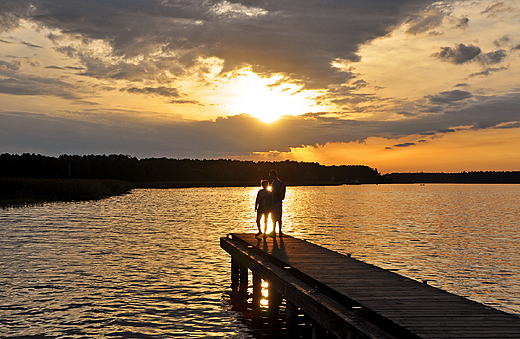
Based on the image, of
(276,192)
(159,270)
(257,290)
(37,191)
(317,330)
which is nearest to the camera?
(317,330)

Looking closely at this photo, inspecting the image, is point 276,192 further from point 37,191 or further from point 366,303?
point 37,191

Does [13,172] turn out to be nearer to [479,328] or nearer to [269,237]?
[269,237]

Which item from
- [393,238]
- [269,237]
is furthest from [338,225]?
[269,237]

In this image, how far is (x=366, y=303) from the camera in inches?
A: 360

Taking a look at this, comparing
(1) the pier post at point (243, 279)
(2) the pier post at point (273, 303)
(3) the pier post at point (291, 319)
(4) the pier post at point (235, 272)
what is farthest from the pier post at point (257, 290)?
(3) the pier post at point (291, 319)

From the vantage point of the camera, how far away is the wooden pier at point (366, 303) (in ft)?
25.8

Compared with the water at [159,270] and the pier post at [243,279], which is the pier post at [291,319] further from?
the pier post at [243,279]

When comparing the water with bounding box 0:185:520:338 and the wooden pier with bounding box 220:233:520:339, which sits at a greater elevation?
the wooden pier with bounding box 220:233:520:339

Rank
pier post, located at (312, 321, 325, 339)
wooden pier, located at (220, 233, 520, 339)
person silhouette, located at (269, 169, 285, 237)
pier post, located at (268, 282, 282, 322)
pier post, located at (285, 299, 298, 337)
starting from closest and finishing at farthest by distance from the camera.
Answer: wooden pier, located at (220, 233, 520, 339) < pier post, located at (312, 321, 325, 339) < pier post, located at (285, 299, 298, 337) < pier post, located at (268, 282, 282, 322) < person silhouette, located at (269, 169, 285, 237)

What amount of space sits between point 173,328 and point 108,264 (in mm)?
10180

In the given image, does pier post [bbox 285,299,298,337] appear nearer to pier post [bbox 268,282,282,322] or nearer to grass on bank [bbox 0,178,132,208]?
pier post [bbox 268,282,282,322]

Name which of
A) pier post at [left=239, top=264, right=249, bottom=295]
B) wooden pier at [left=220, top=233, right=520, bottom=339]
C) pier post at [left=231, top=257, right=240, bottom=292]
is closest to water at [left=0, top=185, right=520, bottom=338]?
pier post at [left=231, top=257, right=240, bottom=292]

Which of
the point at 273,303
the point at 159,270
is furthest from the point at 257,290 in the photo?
the point at 159,270

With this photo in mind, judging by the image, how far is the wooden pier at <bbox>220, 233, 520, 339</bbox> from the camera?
7867mm
